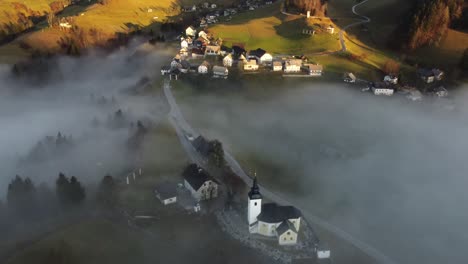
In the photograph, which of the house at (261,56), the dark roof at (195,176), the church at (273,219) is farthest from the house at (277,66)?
the church at (273,219)

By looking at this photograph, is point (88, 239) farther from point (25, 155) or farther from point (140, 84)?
point (140, 84)

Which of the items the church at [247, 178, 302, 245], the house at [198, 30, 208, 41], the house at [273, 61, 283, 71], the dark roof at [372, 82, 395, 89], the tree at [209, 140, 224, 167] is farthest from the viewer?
the house at [198, 30, 208, 41]

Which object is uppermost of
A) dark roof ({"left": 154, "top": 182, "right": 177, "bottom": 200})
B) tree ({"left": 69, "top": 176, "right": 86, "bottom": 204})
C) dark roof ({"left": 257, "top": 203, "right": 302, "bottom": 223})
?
tree ({"left": 69, "top": 176, "right": 86, "bottom": 204})

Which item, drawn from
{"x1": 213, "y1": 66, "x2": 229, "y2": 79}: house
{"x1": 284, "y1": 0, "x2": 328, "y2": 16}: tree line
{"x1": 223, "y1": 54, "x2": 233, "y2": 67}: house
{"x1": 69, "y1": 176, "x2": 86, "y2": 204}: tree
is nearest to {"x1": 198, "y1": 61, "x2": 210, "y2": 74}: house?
{"x1": 213, "y1": 66, "x2": 229, "y2": 79}: house

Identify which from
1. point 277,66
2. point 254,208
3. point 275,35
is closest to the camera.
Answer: point 254,208

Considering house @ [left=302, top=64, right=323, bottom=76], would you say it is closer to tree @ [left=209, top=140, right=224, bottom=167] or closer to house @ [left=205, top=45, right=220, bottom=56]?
house @ [left=205, top=45, right=220, bottom=56]

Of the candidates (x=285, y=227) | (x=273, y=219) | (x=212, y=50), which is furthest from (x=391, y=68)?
(x=285, y=227)

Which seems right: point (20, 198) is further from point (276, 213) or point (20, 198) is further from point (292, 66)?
point (292, 66)

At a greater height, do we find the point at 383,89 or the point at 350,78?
the point at 350,78
